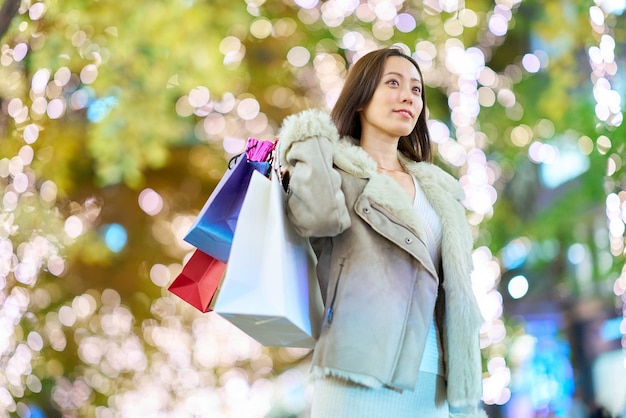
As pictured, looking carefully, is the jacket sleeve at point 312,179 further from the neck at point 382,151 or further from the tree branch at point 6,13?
the tree branch at point 6,13

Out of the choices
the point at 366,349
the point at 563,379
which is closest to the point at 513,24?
the point at 563,379

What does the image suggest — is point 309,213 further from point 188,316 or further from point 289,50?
point 188,316

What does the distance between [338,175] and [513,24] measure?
4.86m

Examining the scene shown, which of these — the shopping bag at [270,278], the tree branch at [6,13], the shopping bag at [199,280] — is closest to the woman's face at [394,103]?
the shopping bag at [270,278]

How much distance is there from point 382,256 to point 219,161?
219 inches

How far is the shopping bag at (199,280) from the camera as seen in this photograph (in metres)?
2.38

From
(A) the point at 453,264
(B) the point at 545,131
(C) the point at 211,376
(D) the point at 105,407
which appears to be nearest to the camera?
(A) the point at 453,264

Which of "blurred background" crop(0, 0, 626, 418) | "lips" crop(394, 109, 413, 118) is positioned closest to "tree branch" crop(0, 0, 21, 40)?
"blurred background" crop(0, 0, 626, 418)

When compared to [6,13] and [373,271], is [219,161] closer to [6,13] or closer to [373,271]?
[6,13]

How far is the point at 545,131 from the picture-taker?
6.45 meters

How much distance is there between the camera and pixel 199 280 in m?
2.39

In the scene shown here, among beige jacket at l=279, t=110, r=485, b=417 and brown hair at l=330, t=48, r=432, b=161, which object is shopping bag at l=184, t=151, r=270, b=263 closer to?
beige jacket at l=279, t=110, r=485, b=417

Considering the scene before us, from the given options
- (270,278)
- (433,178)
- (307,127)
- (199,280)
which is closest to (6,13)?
(199,280)

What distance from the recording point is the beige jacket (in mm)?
2084
